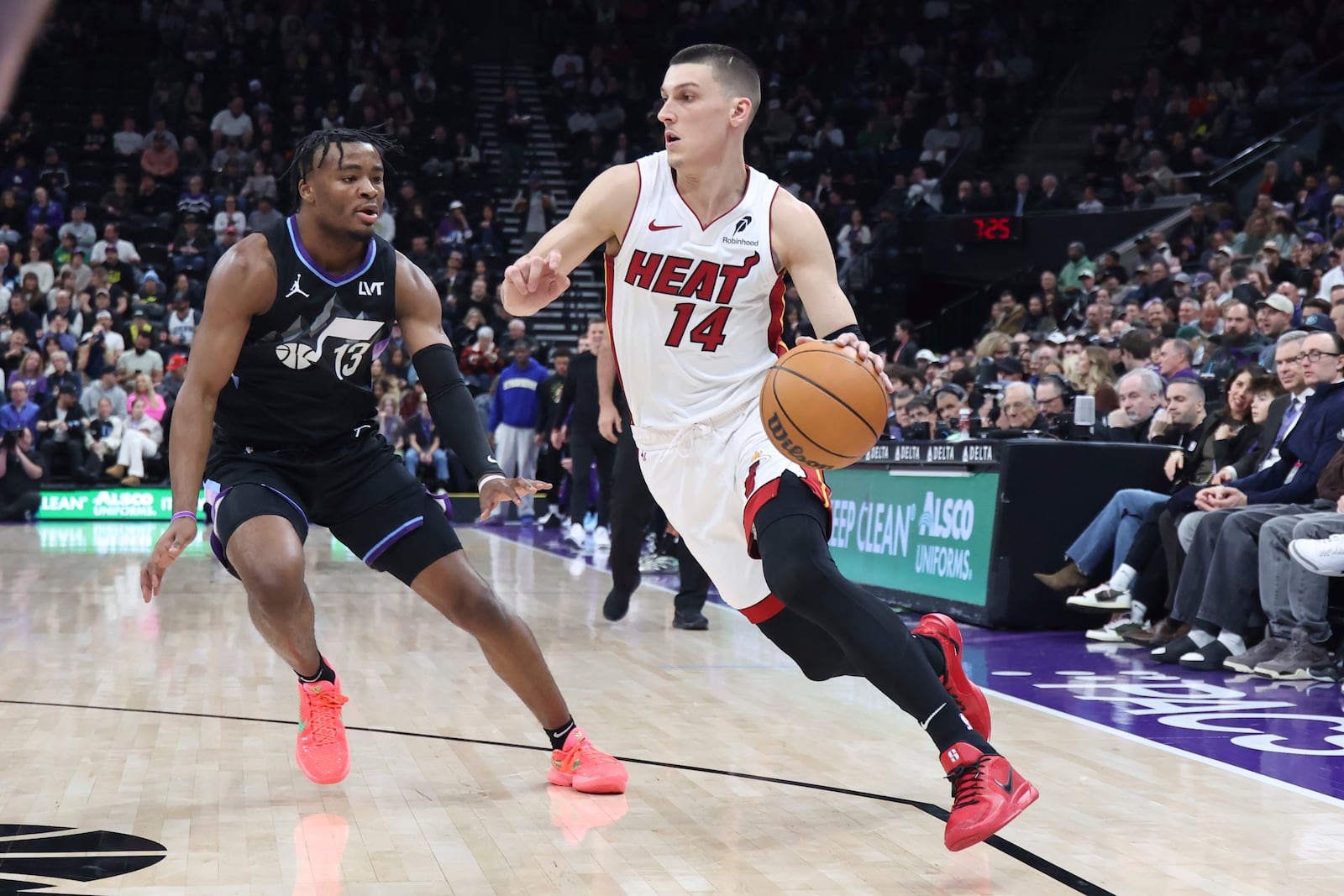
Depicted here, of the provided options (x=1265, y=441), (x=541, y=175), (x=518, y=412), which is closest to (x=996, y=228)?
(x=541, y=175)

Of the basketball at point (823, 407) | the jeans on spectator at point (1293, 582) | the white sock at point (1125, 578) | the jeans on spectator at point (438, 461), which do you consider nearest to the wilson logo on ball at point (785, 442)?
the basketball at point (823, 407)

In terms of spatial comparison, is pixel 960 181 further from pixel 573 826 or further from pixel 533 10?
pixel 573 826

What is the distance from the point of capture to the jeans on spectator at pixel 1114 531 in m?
7.25

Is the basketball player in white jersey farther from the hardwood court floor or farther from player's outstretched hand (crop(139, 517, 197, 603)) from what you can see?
player's outstretched hand (crop(139, 517, 197, 603))

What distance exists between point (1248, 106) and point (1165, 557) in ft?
49.6

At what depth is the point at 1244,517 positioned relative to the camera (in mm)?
6266

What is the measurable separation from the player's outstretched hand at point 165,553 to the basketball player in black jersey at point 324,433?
190mm

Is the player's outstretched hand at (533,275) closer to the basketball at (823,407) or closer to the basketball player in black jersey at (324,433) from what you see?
the basketball player in black jersey at (324,433)

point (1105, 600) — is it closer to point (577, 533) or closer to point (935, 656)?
point (935, 656)

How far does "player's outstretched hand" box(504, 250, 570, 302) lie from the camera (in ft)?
11.6

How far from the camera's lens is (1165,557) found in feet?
22.9

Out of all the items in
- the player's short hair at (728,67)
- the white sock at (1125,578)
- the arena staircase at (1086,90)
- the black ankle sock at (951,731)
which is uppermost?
the arena staircase at (1086,90)

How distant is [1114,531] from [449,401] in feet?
14.6

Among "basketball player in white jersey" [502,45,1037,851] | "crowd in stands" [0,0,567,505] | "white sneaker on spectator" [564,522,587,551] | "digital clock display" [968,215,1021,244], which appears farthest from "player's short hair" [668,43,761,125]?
"digital clock display" [968,215,1021,244]
